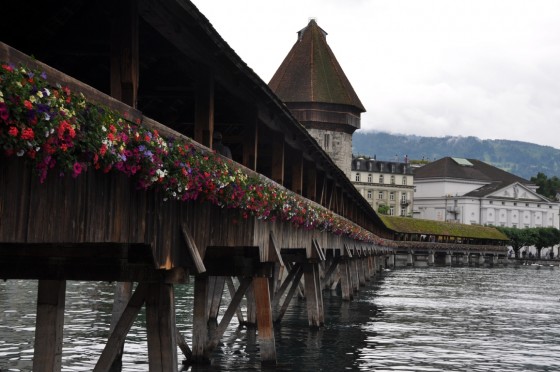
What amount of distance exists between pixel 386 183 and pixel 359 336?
129499mm

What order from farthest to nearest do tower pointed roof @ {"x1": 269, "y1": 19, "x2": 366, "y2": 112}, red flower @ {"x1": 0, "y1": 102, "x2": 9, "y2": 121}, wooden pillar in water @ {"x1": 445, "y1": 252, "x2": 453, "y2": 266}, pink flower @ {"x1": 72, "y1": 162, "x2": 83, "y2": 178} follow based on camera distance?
wooden pillar in water @ {"x1": 445, "y1": 252, "x2": 453, "y2": 266} < tower pointed roof @ {"x1": 269, "y1": 19, "x2": 366, "y2": 112} < pink flower @ {"x1": 72, "y1": 162, "x2": 83, "y2": 178} < red flower @ {"x1": 0, "y1": 102, "x2": 9, "y2": 121}

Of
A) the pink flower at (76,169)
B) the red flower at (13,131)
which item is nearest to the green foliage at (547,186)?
the pink flower at (76,169)

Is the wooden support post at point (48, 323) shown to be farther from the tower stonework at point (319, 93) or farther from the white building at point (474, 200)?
the white building at point (474, 200)

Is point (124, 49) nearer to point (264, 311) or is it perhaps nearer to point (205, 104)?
point (205, 104)

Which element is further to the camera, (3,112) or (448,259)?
(448,259)

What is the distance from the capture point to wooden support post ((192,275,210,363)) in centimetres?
1777

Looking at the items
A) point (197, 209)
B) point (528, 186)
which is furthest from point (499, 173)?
point (197, 209)

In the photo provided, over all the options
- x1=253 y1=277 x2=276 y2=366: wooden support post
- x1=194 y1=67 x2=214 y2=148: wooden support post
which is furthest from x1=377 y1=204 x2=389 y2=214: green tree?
x1=194 y1=67 x2=214 y2=148: wooden support post

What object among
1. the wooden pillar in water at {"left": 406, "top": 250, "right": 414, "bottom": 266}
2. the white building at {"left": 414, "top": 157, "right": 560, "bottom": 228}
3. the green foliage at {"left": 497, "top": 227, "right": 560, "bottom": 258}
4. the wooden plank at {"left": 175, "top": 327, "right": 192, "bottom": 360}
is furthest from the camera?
the white building at {"left": 414, "top": 157, "right": 560, "bottom": 228}

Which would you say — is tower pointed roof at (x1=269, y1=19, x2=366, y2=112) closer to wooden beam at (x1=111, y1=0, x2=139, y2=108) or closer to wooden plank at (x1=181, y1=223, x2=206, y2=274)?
wooden plank at (x1=181, y1=223, x2=206, y2=274)

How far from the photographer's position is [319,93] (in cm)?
7056

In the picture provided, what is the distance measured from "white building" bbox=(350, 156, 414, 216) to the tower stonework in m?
77.5

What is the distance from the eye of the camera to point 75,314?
29328 millimetres

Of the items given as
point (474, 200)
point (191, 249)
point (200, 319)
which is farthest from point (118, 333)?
point (474, 200)
